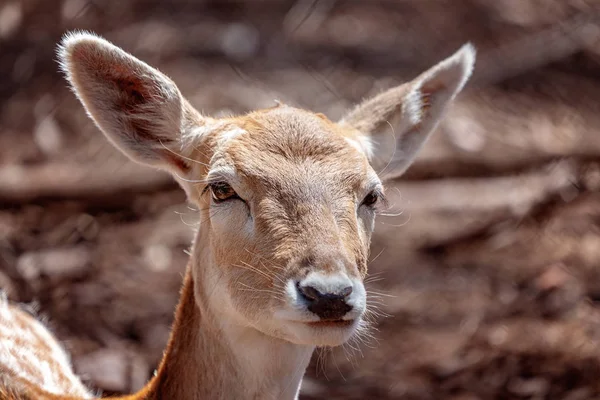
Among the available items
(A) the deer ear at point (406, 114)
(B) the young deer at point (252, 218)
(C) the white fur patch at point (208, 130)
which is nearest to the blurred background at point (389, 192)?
(A) the deer ear at point (406, 114)

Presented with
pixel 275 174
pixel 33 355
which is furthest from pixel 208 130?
pixel 33 355

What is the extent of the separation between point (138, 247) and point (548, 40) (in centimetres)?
552

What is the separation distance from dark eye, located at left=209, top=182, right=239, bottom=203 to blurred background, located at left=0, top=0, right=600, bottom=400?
1357 millimetres

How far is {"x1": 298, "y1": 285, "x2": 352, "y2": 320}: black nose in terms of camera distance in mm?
3328

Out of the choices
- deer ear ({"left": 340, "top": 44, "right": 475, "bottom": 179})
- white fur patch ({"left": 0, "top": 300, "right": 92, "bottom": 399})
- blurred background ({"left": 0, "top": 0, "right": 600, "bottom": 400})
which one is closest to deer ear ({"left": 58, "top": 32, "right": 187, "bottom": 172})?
deer ear ({"left": 340, "top": 44, "right": 475, "bottom": 179})

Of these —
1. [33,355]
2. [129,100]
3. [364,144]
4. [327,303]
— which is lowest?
[33,355]

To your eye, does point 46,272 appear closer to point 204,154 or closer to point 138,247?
point 138,247

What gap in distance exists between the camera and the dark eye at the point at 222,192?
3.87m

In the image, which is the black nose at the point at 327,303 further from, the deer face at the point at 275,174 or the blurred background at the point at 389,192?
the blurred background at the point at 389,192

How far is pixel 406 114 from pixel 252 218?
46.9 inches

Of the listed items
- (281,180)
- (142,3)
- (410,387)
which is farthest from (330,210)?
(142,3)

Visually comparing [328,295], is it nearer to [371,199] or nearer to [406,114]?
[371,199]

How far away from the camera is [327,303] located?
10.9 feet

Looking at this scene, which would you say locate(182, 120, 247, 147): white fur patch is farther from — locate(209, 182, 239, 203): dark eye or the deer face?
locate(209, 182, 239, 203): dark eye
